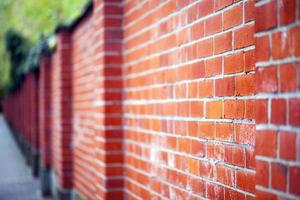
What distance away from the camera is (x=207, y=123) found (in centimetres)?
223

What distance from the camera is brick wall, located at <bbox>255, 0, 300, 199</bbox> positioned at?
4.32ft

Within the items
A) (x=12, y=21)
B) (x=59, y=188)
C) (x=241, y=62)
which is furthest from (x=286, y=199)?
(x=12, y=21)

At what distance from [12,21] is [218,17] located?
80.7ft

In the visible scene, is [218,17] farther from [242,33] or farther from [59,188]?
[59,188]

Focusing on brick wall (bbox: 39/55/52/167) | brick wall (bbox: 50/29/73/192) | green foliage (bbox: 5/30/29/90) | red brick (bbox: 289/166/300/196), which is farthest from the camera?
green foliage (bbox: 5/30/29/90)

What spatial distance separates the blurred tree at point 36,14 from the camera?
1396 centimetres

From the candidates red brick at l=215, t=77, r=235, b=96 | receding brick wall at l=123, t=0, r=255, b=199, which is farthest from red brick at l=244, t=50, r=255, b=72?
red brick at l=215, t=77, r=235, b=96

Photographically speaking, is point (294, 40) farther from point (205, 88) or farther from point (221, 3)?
point (205, 88)

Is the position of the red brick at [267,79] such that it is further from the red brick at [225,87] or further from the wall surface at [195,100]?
the red brick at [225,87]

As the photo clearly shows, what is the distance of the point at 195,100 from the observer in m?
2.36

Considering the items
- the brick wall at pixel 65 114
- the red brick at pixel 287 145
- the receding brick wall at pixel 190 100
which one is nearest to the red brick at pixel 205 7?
the receding brick wall at pixel 190 100

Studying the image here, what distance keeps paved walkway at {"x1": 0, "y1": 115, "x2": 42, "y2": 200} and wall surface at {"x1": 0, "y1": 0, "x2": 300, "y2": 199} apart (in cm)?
466

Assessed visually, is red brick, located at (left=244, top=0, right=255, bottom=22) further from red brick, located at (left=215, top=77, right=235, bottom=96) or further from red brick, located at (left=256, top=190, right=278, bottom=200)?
red brick, located at (left=256, top=190, right=278, bottom=200)

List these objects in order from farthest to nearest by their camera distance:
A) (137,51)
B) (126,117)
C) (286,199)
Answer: (126,117)
(137,51)
(286,199)
